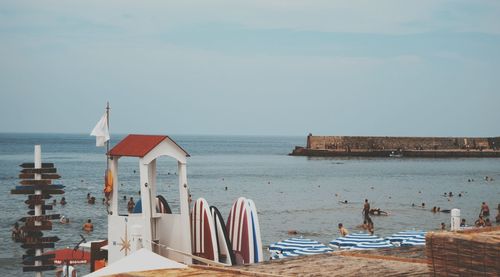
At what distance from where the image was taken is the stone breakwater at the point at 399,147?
15762 cm

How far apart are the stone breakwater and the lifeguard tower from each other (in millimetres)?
141799

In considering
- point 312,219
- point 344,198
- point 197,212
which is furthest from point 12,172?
point 197,212

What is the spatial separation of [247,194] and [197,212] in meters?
58.3

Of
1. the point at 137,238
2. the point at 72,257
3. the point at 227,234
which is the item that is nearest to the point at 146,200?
the point at 227,234

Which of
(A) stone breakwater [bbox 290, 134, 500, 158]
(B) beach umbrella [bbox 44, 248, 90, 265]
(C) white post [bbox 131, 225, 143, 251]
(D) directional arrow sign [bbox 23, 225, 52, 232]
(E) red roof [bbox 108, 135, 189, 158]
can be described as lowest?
(B) beach umbrella [bbox 44, 248, 90, 265]

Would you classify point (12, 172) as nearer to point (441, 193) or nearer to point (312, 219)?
point (441, 193)

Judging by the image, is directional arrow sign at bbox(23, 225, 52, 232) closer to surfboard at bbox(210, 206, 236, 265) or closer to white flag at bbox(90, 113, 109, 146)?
white flag at bbox(90, 113, 109, 146)

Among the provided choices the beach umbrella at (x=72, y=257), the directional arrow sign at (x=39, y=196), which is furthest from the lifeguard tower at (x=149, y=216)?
the beach umbrella at (x=72, y=257)

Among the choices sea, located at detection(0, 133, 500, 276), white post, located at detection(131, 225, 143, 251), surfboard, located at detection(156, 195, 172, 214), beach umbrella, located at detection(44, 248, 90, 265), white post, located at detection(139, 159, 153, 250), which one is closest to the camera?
white post, located at detection(131, 225, 143, 251)

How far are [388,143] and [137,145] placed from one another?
14880 centimetres

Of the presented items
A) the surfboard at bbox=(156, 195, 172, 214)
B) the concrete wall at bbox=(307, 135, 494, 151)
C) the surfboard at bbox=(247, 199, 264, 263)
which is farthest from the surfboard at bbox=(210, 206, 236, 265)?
the concrete wall at bbox=(307, 135, 494, 151)

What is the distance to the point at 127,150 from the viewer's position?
15.1 metres

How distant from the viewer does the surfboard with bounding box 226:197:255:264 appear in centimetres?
1554

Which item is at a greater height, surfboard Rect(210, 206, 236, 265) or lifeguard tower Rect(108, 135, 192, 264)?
lifeguard tower Rect(108, 135, 192, 264)
